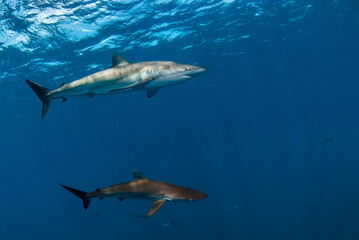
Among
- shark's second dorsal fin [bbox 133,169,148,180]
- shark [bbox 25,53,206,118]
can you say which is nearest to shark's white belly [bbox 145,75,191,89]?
shark [bbox 25,53,206,118]

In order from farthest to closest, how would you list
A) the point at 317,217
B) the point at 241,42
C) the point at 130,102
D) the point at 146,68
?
the point at 130,102, the point at 241,42, the point at 317,217, the point at 146,68

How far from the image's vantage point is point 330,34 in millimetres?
28844

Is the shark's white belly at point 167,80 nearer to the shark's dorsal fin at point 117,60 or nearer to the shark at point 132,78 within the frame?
the shark at point 132,78

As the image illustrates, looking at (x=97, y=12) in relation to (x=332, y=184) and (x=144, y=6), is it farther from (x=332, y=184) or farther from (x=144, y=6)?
(x=332, y=184)

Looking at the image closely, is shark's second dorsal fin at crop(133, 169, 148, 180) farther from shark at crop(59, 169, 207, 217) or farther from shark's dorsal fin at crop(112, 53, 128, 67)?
shark's dorsal fin at crop(112, 53, 128, 67)

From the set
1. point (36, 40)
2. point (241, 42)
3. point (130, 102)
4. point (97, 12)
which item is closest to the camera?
point (97, 12)

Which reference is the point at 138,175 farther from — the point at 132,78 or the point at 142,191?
the point at 132,78

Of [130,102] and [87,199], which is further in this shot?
[130,102]

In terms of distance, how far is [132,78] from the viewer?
5.10 m

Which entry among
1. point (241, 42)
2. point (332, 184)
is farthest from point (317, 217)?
point (241, 42)

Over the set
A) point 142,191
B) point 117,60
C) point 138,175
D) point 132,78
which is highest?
point 117,60

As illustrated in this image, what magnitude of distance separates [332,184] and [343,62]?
1084 inches

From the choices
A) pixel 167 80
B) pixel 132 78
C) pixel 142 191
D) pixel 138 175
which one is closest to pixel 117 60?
pixel 132 78

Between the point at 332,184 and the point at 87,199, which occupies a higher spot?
the point at 87,199
